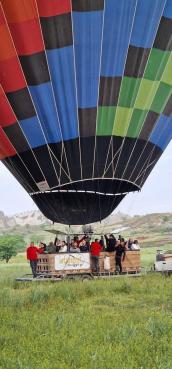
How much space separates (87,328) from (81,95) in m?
11.4

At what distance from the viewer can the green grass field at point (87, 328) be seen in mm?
6656

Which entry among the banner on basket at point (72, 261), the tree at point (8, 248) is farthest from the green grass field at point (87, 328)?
the tree at point (8, 248)

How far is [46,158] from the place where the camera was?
18938 millimetres

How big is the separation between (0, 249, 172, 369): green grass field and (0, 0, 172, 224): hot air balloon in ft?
19.0

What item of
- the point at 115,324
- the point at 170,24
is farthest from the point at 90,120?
the point at 115,324

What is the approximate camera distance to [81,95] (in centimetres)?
1869

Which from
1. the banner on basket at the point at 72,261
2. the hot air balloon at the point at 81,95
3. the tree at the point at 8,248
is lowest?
the tree at the point at 8,248

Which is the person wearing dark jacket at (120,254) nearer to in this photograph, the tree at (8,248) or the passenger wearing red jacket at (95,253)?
the passenger wearing red jacket at (95,253)

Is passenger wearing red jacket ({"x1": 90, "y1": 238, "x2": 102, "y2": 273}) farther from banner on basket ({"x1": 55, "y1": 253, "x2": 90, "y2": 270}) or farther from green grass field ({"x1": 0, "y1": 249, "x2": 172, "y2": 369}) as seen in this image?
green grass field ({"x1": 0, "y1": 249, "x2": 172, "y2": 369})

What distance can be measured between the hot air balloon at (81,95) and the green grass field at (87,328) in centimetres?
580

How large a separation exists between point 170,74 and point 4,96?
655cm

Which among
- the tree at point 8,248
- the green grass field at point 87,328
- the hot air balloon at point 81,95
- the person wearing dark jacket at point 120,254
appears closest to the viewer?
the green grass field at point 87,328

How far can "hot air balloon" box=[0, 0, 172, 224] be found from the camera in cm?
1777

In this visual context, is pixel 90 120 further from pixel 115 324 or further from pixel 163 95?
pixel 115 324
